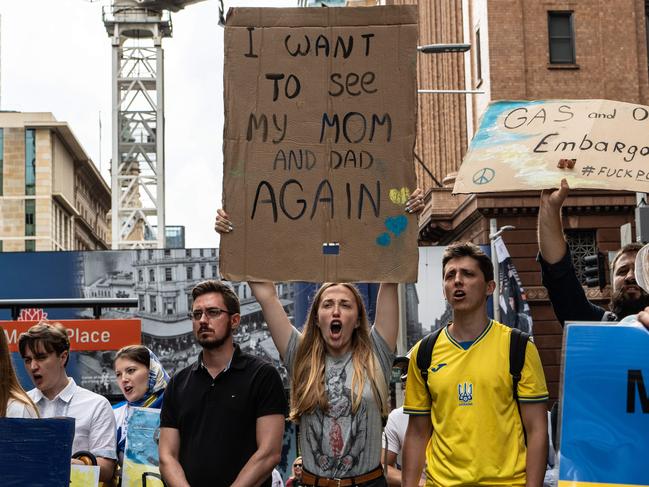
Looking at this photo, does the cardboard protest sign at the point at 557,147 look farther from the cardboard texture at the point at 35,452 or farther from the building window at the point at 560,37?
the building window at the point at 560,37

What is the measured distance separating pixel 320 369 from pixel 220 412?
52cm

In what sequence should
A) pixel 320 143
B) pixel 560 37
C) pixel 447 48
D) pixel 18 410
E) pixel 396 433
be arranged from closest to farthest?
1. pixel 18 410
2. pixel 320 143
3. pixel 396 433
4. pixel 447 48
5. pixel 560 37

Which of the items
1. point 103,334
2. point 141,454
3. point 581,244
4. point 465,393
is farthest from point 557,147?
point 581,244

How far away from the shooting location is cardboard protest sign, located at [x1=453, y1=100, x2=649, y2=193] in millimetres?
5988

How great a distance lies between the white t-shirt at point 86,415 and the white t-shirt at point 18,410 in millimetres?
508

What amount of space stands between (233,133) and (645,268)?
2.42 m

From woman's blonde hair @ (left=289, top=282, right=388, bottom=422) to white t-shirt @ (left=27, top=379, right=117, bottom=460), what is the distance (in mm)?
1261

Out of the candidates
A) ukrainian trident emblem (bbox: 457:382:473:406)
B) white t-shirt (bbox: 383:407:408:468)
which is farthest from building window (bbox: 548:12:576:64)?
ukrainian trident emblem (bbox: 457:382:473:406)

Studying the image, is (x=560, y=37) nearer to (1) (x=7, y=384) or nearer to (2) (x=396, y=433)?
(2) (x=396, y=433)

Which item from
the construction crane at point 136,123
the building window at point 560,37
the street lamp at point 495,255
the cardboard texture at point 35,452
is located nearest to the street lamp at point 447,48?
the street lamp at point 495,255

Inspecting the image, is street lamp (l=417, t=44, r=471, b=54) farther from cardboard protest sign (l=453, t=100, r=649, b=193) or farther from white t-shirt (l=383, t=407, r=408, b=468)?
cardboard protest sign (l=453, t=100, r=649, b=193)


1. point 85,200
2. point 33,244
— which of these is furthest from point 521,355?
point 85,200

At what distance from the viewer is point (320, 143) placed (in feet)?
20.7

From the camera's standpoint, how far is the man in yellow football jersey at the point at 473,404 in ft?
17.6
